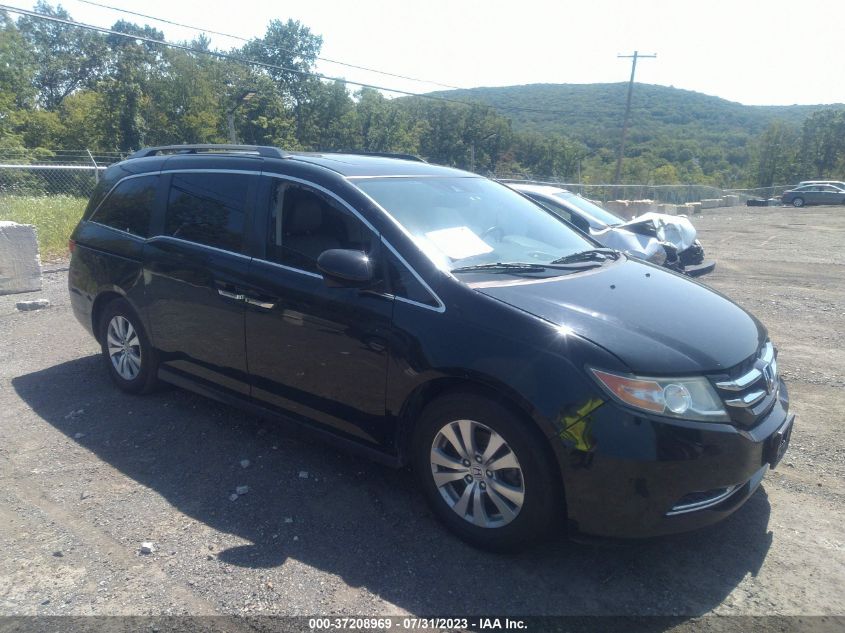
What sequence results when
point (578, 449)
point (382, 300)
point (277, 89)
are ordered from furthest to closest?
1. point (277, 89)
2. point (382, 300)
3. point (578, 449)

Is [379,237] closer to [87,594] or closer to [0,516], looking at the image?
[87,594]

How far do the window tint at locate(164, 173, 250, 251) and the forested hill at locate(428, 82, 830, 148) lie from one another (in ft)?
257

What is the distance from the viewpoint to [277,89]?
1866 inches

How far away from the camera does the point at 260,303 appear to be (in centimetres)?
402

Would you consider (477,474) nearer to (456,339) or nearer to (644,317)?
(456,339)

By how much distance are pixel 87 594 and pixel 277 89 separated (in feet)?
160

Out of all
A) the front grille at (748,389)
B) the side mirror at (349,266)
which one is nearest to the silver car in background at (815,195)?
the front grille at (748,389)

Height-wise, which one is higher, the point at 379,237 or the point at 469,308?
the point at 379,237

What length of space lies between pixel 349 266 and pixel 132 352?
2.61 metres

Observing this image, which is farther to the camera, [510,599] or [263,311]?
[263,311]

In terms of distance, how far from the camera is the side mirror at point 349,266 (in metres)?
3.46

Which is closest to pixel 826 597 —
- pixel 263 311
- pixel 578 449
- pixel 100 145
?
pixel 578 449

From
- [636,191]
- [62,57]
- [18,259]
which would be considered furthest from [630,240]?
[62,57]

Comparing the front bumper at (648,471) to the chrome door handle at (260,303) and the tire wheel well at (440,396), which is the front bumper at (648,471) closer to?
the tire wheel well at (440,396)
